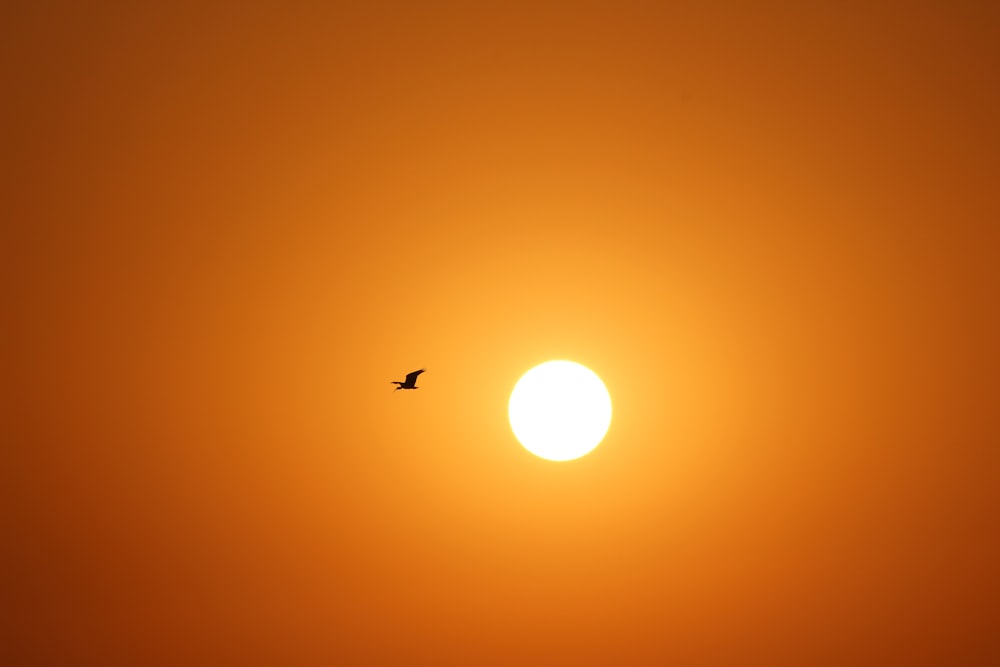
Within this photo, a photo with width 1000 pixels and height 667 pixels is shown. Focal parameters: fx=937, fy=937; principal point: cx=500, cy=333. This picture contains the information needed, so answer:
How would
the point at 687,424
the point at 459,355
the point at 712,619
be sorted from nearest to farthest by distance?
the point at 459,355, the point at 687,424, the point at 712,619

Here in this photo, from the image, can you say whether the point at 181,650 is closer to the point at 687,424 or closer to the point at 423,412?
the point at 423,412

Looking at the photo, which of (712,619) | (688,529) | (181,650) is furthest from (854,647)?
(181,650)

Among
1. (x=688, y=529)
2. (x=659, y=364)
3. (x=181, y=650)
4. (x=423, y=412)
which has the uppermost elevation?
(x=659, y=364)

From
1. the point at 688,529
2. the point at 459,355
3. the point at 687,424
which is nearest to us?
the point at 459,355

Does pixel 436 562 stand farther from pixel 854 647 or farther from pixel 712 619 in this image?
pixel 854 647

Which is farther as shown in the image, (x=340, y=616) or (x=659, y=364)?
(x=340, y=616)

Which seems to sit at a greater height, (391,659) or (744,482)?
(744,482)

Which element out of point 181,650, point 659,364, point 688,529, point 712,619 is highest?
point 659,364

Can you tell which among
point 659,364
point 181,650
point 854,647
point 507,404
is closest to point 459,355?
point 507,404

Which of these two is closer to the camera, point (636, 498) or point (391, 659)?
point (636, 498)
